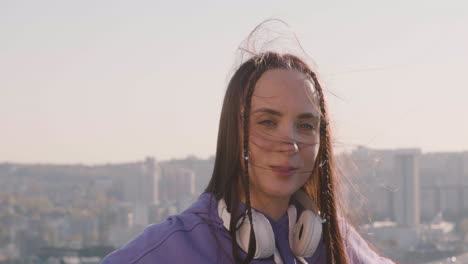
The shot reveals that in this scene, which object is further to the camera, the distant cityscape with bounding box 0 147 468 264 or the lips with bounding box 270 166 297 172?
the distant cityscape with bounding box 0 147 468 264

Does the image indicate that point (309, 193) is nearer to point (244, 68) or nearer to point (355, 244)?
point (355, 244)

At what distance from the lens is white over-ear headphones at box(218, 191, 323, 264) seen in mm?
1521

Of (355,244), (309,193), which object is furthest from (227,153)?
(355,244)

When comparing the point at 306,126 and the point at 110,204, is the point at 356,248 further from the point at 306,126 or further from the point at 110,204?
the point at 110,204

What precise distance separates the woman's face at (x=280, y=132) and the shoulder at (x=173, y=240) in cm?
10

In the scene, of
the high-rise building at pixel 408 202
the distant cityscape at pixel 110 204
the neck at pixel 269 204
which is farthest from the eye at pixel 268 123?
the high-rise building at pixel 408 202

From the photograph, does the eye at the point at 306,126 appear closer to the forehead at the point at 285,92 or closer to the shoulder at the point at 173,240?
the forehead at the point at 285,92

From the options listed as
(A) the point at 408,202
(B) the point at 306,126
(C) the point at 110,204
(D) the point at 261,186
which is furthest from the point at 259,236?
(C) the point at 110,204

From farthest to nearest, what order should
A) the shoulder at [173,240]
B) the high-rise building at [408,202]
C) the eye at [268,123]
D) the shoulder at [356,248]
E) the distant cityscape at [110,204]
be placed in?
the distant cityscape at [110,204], the high-rise building at [408,202], the shoulder at [356,248], the eye at [268,123], the shoulder at [173,240]

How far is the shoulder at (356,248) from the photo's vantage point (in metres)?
1.73

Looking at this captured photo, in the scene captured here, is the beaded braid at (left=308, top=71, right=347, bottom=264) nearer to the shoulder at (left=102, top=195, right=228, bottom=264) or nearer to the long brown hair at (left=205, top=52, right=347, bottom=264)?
the long brown hair at (left=205, top=52, right=347, bottom=264)

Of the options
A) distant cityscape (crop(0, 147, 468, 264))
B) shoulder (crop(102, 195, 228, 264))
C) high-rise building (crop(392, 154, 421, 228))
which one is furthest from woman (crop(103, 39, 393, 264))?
high-rise building (crop(392, 154, 421, 228))

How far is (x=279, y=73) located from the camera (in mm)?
1610

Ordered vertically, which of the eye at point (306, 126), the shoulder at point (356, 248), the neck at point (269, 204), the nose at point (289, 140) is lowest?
the shoulder at point (356, 248)
